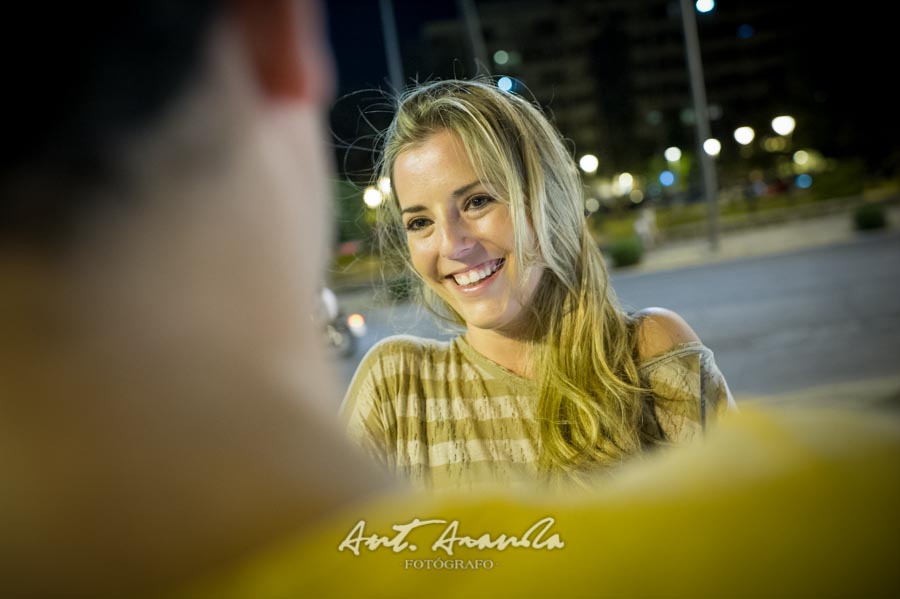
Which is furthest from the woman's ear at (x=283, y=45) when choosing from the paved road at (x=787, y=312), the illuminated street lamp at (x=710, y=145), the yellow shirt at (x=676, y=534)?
the illuminated street lamp at (x=710, y=145)

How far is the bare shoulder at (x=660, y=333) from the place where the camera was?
119cm

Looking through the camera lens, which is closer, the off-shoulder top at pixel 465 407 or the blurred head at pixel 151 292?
the blurred head at pixel 151 292

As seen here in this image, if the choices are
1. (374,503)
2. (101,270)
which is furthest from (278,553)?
(101,270)

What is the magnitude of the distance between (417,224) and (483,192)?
15cm

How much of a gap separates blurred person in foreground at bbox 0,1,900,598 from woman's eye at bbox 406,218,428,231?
79 centimetres

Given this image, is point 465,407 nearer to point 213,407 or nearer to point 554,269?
point 554,269

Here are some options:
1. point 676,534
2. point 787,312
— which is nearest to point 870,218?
point 787,312

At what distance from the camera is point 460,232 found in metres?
1.15

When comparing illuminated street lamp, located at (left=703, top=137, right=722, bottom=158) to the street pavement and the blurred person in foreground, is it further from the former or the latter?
the blurred person in foreground

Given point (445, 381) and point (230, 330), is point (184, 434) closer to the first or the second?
point (230, 330)

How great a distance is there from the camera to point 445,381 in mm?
1259

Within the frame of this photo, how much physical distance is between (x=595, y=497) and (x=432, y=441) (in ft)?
2.62

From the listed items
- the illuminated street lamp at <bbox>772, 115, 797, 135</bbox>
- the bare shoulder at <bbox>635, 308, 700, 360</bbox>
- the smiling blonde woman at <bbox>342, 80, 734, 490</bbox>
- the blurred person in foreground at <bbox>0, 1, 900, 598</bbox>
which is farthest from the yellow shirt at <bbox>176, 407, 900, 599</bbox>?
the illuminated street lamp at <bbox>772, 115, 797, 135</bbox>

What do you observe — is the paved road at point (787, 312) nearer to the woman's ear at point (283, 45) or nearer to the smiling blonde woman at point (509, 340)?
the smiling blonde woman at point (509, 340)
